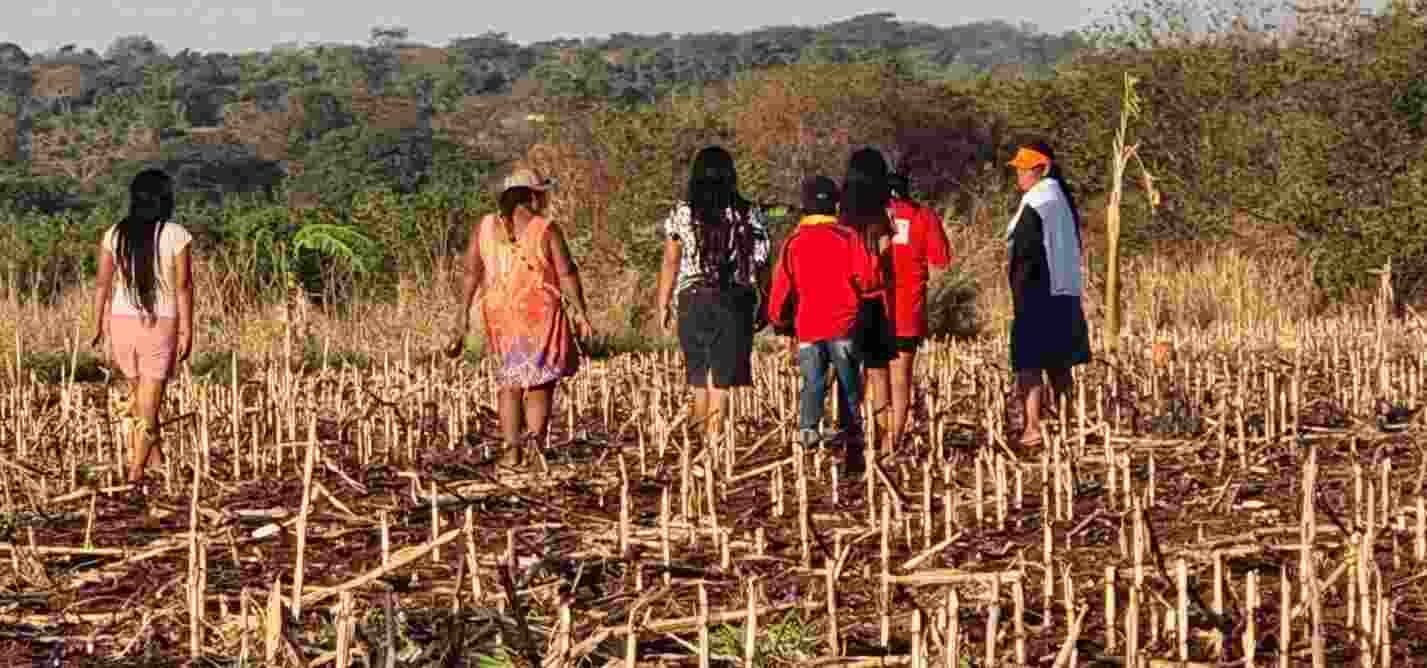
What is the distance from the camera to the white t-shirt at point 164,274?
11305 millimetres

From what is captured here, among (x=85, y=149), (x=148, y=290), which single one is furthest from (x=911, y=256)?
(x=85, y=149)

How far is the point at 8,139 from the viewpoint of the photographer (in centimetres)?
8331

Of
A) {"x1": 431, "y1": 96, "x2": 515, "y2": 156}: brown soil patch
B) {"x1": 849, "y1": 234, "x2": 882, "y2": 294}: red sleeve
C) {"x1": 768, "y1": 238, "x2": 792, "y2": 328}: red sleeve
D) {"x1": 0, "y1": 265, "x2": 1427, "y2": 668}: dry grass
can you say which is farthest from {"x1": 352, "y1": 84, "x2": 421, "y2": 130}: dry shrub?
{"x1": 849, "y1": 234, "x2": 882, "y2": 294}: red sleeve

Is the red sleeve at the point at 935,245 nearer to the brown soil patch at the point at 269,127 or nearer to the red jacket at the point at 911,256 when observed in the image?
the red jacket at the point at 911,256

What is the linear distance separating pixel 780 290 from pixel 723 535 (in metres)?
3.23

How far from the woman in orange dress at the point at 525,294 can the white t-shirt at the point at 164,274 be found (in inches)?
49.2

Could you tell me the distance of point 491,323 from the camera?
11.6 m

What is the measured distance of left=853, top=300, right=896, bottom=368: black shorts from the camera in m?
11.2

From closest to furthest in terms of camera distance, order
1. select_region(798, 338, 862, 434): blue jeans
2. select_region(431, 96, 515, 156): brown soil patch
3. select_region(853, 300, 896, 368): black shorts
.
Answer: select_region(798, 338, 862, 434): blue jeans, select_region(853, 300, 896, 368): black shorts, select_region(431, 96, 515, 156): brown soil patch

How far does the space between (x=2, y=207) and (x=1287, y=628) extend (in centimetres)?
6061

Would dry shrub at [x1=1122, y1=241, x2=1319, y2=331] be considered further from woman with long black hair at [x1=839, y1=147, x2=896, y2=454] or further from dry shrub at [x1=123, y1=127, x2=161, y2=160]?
dry shrub at [x1=123, y1=127, x2=161, y2=160]

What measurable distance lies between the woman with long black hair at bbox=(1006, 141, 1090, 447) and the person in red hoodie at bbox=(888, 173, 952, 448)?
41cm

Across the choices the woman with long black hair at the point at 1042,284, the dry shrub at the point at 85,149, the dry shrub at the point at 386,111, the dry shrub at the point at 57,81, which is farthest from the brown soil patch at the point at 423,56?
the woman with long black hair at the point at 1042,284

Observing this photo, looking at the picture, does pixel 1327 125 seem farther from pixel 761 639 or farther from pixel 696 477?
pixel 761 639
